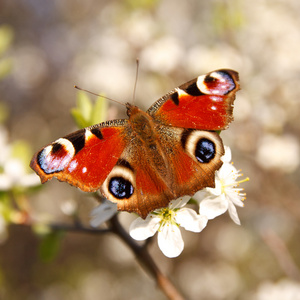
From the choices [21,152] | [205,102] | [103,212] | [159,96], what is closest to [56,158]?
[103,212]

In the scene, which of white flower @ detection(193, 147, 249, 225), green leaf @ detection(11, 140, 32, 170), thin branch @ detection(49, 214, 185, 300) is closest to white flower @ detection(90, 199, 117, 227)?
thin branch @ detection(49, 214, 185, 300)

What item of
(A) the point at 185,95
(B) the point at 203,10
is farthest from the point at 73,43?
(A) the point at 185,95

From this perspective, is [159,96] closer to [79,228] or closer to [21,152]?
[21,152]

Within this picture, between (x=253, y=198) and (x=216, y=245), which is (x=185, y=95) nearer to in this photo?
(x=253, y=198)

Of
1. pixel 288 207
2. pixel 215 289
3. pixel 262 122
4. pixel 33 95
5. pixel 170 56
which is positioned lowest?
pixel 215 289

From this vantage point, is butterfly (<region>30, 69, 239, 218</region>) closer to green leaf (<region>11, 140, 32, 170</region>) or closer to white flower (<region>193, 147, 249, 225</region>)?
white flower (<region>193, 147, 249, 225</region>)

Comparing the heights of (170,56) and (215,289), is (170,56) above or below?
above

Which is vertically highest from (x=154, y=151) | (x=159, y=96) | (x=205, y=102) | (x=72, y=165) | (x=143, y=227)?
(x=159, y=96)
